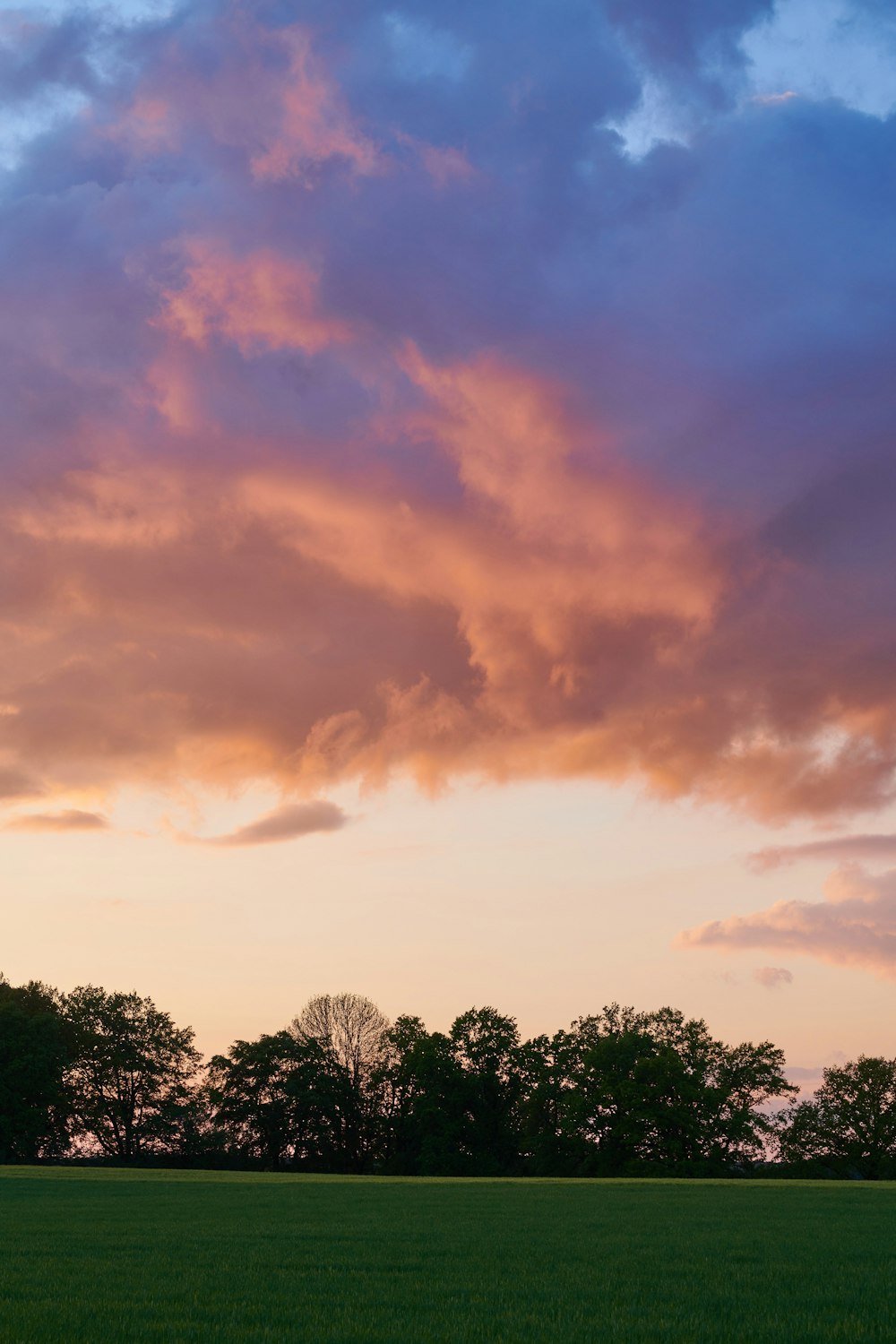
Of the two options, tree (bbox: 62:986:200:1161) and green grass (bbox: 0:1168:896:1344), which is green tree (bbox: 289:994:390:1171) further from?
green grass (bbox: 0:1168:896:1344)

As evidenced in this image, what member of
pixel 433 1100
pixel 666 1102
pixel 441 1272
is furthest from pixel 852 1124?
pixel 441 1272

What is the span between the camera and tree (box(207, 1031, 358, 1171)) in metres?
128

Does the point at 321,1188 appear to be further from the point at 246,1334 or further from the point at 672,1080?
the point at 672,1080

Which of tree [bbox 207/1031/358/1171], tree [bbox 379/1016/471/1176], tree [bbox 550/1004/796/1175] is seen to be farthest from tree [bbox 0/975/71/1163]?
tree [bbox 550/1004/796/1175]

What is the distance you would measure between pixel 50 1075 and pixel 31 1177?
61.2m

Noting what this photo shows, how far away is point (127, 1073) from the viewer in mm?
133000

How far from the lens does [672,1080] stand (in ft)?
415

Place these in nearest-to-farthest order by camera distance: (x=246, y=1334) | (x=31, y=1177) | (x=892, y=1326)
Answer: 1. (x=246, y=1334)
2. (x=892, y=1326)
3. (x=31, y=1177)

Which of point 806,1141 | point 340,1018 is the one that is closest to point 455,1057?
point 340,1018

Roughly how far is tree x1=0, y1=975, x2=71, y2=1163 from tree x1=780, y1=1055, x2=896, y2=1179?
81.3m

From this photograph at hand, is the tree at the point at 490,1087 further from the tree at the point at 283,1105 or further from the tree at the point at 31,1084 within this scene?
the tree at the point at 31,1084

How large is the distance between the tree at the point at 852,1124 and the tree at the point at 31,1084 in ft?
267

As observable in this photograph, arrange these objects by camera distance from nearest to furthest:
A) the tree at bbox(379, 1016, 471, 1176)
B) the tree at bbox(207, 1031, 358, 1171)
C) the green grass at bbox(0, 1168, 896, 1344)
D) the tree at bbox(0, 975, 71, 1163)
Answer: the green grass at bbox(0, 1168, 896, 1344) < the tree at bbox(0, 975, 71, 1163) < the tree at bbox(379, 1016, 471, 1176) < the tree at bbox(207, 1031, 358, 1171)

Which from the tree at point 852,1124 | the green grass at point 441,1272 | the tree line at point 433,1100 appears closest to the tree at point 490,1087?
the tree line at point 433,1100
